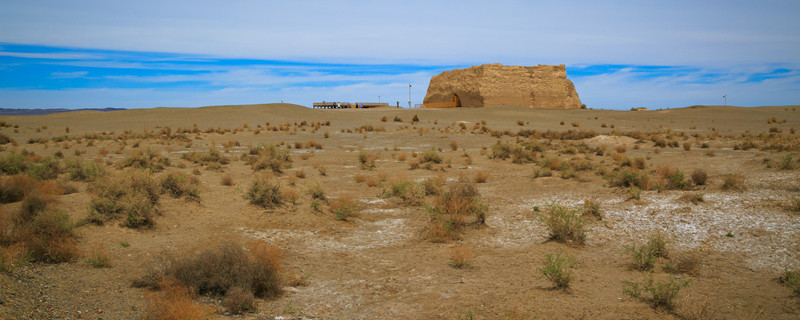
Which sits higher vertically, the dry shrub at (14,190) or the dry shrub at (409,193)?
the dry shrub at (14,190)

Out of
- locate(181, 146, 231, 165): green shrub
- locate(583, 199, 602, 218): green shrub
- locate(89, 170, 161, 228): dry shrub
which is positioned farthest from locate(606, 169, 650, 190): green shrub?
locate(181, 146, 231, 165): green shrub

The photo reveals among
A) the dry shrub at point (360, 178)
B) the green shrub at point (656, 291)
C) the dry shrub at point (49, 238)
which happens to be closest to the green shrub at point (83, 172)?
the dry shrub at point (49, 238)

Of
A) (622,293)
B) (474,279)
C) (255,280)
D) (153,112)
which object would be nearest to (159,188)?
(255,280)

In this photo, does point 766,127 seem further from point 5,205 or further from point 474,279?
point 5,205

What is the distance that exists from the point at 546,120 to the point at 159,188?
4147 centimetres

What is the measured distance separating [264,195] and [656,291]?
27.2ft

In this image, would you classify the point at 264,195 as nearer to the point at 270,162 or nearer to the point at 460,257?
the point at 270,162

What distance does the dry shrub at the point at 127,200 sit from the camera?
28.4 ft

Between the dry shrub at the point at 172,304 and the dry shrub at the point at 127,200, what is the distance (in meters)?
3.13

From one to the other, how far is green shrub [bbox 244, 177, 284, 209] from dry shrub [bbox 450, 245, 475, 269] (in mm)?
4838

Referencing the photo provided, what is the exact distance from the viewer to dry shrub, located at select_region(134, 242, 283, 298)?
6.39 metres

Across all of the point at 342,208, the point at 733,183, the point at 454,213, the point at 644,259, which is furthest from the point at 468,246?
the point at 733,183

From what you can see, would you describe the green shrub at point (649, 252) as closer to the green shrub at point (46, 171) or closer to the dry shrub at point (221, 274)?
the dry shrub at point (221, 274)

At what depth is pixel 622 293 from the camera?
6.32 m
